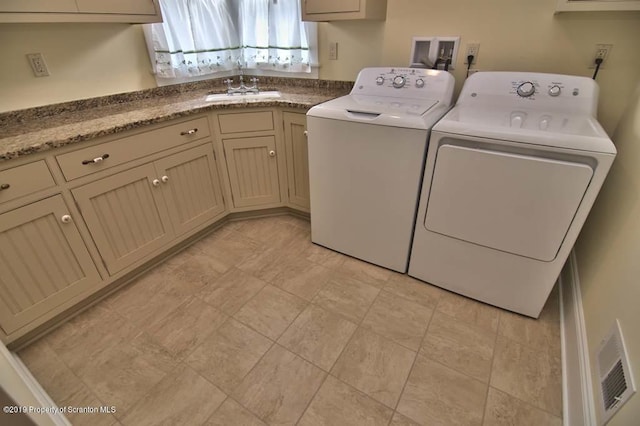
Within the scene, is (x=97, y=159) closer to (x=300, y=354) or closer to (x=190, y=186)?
(x=190, y=186)

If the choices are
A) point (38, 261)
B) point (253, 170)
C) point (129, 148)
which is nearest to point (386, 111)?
point (253, 170)

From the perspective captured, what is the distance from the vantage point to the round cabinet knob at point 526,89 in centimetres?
157

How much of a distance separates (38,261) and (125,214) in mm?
419

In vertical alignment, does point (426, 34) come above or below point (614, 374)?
above

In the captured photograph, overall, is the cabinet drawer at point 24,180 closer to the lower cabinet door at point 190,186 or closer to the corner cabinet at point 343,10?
the lower cabinet door at point 190,186

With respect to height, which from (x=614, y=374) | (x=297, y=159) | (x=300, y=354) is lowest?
(x=300, y=354)

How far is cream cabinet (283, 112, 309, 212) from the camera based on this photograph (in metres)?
2.07

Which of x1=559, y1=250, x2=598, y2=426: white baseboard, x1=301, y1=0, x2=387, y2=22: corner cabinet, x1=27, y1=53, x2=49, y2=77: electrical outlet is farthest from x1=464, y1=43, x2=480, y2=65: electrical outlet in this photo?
x1=27, y1=53, x2=49, y2=77: electrical outlet

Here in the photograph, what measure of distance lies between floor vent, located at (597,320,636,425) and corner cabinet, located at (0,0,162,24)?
8.50ft

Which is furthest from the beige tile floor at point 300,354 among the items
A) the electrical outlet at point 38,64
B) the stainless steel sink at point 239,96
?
the electrical outlet at point 38,64

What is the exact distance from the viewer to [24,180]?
133 centimetres

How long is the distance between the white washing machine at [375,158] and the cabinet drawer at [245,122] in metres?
0.45

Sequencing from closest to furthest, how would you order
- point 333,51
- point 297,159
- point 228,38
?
point 297,159 → point 333,51 → point 228,38

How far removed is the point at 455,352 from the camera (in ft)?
4.69
